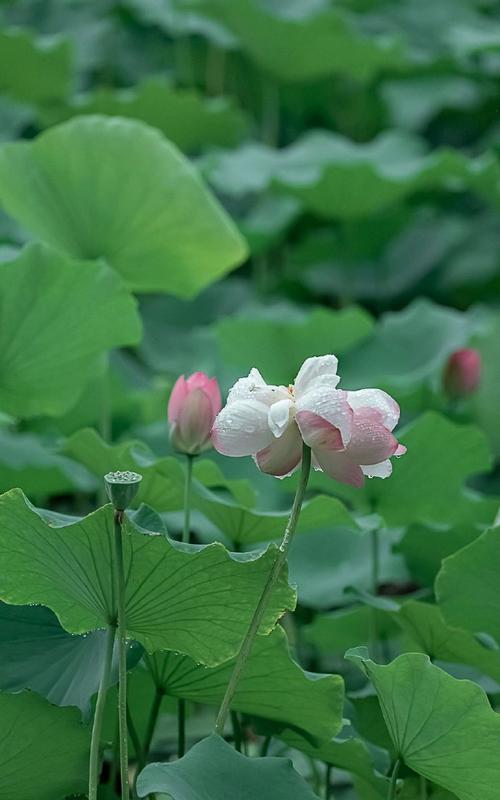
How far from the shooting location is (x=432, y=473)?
121cm

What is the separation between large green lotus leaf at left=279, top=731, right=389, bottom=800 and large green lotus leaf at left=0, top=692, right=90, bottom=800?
137 mm

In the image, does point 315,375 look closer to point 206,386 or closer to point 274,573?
point 274,573

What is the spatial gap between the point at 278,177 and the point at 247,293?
0.23 m

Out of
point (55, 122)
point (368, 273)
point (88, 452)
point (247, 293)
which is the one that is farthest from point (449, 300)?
point (88, 452)

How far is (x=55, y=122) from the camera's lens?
84.9 inches

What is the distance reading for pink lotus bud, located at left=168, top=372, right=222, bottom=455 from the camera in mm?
881

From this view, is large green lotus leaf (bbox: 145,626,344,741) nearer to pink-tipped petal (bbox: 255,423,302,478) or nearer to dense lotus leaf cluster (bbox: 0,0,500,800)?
dense lotus leaf cluster (bbox: 0,0,500,800)

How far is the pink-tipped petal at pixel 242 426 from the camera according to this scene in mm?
672

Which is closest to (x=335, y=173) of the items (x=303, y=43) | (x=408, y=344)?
(x=408, y=344)

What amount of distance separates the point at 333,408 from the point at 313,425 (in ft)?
0.05

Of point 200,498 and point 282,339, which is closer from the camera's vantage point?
point 200,498

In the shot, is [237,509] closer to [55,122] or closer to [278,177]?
[278,177]

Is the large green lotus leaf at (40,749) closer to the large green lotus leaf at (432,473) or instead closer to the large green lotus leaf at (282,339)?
the large green lotus leaf at (432,473)

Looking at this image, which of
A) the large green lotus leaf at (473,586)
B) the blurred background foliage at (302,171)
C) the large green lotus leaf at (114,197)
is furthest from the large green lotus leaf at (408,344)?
the large green lotus leaf at (473,586)
